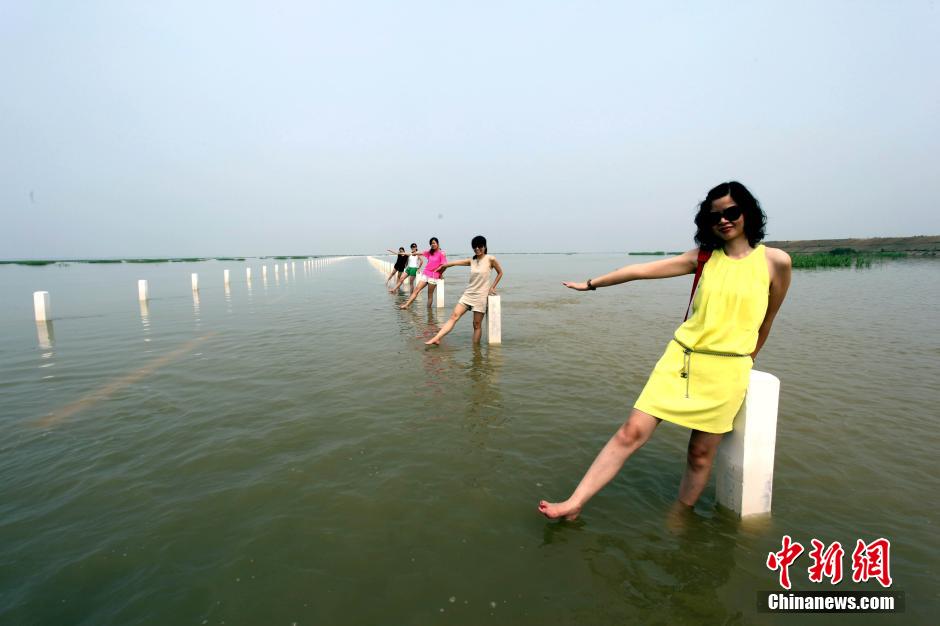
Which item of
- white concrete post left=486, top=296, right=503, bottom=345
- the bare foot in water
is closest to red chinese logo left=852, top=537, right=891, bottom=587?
the bare foot in water

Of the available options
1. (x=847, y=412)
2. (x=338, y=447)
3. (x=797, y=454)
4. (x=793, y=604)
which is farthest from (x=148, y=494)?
(x=847, y=412)

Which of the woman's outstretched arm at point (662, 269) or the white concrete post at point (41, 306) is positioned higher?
the woman's outstretched arm at point (662, 269)

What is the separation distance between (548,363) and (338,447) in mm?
4255

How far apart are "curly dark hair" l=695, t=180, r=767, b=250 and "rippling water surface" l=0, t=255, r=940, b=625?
192 cm

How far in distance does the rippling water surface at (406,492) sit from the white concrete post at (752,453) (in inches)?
6.8

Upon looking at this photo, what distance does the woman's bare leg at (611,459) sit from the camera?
8.64ft

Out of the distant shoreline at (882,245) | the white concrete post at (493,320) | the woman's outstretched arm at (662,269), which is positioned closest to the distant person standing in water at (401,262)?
the white concrete post at (493,320)

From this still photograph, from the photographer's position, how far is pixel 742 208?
2.40 m

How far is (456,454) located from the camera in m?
3.94

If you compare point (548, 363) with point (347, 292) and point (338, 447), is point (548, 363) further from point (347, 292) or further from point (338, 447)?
point (347, 292)

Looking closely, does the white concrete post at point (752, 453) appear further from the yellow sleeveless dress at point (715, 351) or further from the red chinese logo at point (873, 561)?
the red chinese logo at point (873, 561)

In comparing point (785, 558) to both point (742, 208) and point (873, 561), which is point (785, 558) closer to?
point (873, 561)

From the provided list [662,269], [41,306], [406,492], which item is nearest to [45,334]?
[41,306]

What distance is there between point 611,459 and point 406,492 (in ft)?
5.19
